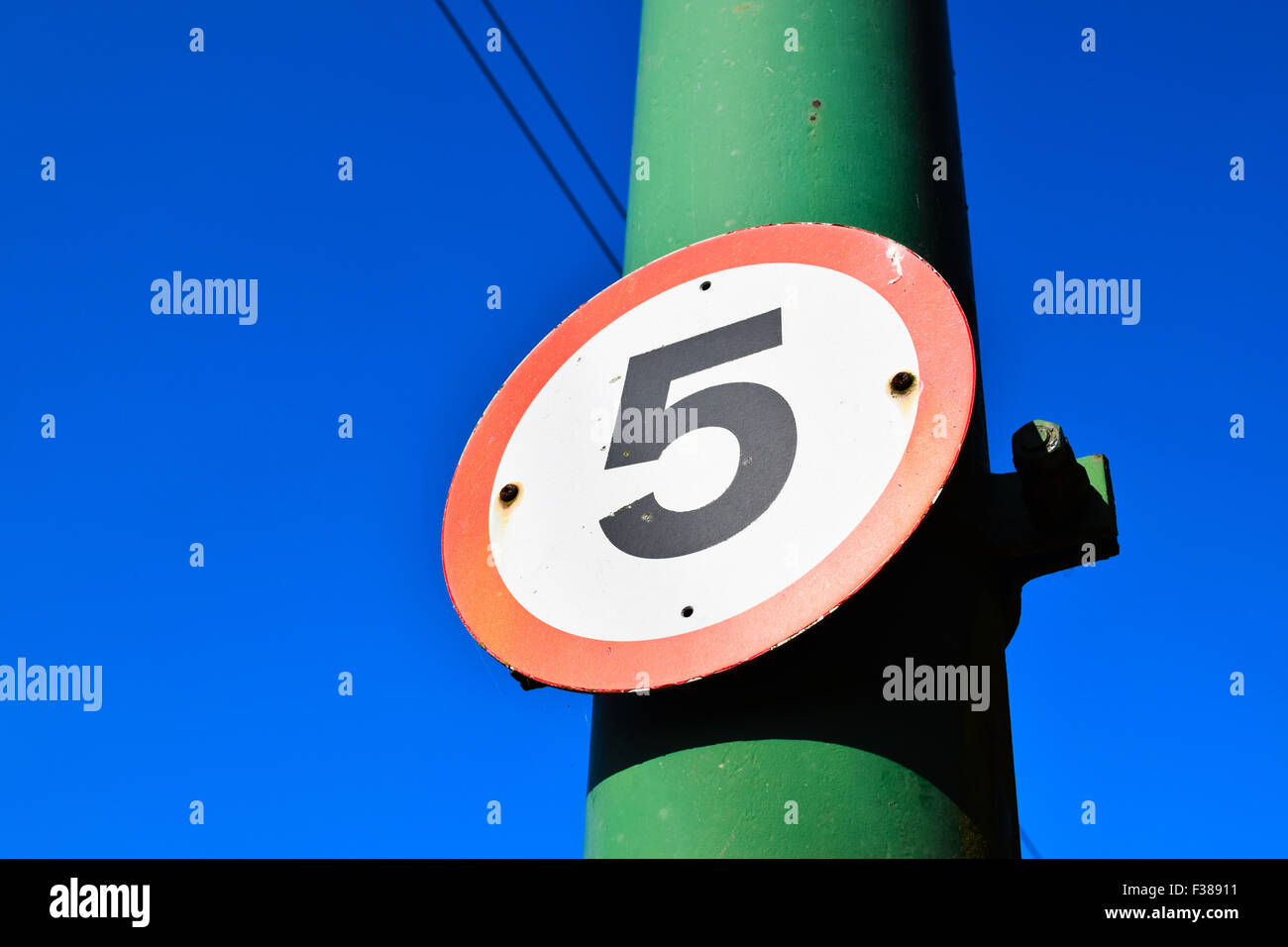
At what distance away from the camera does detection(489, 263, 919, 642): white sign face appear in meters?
1.36

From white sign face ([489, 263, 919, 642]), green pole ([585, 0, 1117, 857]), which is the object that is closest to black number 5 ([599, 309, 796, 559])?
white sign face ([489, 263, 919, 642])

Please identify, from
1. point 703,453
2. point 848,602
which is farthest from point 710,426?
point 848,602

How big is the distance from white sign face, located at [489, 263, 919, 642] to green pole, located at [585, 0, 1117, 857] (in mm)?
89

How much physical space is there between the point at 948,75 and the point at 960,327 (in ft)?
1.78

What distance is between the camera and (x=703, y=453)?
1482mm

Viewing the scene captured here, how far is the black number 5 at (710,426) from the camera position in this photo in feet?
4.62

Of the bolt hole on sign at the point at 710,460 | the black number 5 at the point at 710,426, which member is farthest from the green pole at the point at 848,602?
the black number 5 at the point at 710,426

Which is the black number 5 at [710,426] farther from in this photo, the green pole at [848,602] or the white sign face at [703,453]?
the green pole at [848,602]

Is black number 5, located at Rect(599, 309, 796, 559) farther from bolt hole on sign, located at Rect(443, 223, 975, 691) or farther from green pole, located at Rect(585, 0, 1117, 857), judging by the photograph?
green pole, located at Rect(585, 0, 1117, 857)

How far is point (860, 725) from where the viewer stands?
127cm

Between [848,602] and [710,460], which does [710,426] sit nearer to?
[710,460]
